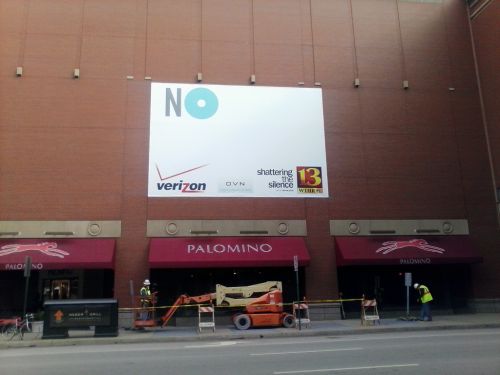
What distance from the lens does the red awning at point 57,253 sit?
845 inches

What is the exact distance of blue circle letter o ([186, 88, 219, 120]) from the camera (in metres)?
25.1

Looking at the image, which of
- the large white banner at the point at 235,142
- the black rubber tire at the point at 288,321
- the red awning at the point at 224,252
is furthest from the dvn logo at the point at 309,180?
the black rubber tire at the point at 288,321

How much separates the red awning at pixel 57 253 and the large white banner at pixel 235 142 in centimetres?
371

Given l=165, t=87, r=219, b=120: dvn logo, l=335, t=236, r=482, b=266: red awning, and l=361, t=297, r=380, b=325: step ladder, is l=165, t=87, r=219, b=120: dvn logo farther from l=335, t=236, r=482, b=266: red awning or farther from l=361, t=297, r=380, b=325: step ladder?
l=361, t=297, r=380, b=325: step ladder

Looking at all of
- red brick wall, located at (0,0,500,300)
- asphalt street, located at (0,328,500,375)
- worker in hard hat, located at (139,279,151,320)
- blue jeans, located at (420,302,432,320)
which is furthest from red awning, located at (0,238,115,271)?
blue jeans, located at (420,302,432,320)

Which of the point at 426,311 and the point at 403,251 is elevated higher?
the point at 403,251

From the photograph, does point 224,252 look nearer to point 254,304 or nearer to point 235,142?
point 254,304

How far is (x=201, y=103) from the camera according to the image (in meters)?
25.3

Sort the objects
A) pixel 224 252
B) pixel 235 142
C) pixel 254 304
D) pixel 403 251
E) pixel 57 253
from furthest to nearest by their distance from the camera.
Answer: pixel 235 142 → pixel 403 251 → pixel 224 252 → pixel 57 253 → pixel 254 304

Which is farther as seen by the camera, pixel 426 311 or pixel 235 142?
pixel 235 142

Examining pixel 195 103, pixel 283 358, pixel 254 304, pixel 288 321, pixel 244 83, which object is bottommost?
pixel 283 358

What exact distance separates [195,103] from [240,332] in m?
12.1

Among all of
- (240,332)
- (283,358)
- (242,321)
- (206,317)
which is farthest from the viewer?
(206,317)

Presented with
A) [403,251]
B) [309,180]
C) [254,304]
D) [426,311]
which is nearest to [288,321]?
[254,304]
